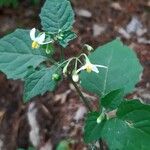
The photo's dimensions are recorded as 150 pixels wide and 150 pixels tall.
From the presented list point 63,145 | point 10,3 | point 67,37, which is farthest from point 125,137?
point 10,3

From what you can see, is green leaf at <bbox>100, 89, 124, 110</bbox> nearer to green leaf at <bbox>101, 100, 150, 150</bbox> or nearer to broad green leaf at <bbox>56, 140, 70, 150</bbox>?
green leaf at <bbox>101, 100, 150, 150</bbox>

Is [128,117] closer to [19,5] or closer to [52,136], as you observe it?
[52,136]

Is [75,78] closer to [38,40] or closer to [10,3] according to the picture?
[38,40]

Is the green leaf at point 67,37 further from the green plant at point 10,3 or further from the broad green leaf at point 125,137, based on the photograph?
the green plant at point 10,3

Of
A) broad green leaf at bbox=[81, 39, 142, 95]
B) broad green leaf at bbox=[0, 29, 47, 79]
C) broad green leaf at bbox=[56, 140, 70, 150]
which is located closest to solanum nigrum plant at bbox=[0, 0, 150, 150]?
broad green leaf at bbox=[0, 29, 47, 79]

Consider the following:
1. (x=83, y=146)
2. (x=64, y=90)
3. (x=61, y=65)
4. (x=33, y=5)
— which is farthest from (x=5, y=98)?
(x=61, y=65)
